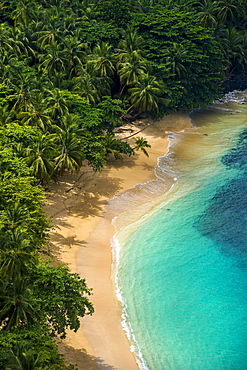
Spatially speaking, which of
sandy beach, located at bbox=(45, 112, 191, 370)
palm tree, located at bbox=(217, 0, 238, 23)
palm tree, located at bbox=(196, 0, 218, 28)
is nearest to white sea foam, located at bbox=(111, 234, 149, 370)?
sandy beach, located at bbox=(45, 112, 191, 370)

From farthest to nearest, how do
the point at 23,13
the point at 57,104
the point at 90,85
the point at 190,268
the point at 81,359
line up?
the point at 23,13 → the point at 90,85 → the point at 57,104 → the point at 190,268 → the point at 81,359

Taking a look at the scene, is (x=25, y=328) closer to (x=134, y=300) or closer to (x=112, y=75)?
(x=134, y=300)

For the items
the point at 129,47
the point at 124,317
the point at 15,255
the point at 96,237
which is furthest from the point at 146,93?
the point at 15,255

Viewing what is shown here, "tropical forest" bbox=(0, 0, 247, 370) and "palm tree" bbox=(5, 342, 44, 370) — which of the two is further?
"tropical forest" bbox=(0, 0, 247, 370)

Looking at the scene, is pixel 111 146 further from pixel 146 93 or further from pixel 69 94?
pixel 146 93

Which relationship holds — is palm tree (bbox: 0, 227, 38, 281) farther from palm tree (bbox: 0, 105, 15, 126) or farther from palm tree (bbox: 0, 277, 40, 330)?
palm tree (bbox: 0, 105, 15, 126)

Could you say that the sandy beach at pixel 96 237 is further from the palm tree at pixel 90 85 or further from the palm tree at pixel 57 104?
the palm tree at pixel 57 104

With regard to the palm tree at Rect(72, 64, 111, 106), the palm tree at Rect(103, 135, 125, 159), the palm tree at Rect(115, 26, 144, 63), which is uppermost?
the palm tree at Rect(115, 26, 144, 63)

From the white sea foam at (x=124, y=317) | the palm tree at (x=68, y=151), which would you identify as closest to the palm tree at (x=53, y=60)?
the palm tree at (x=68, y=151)
